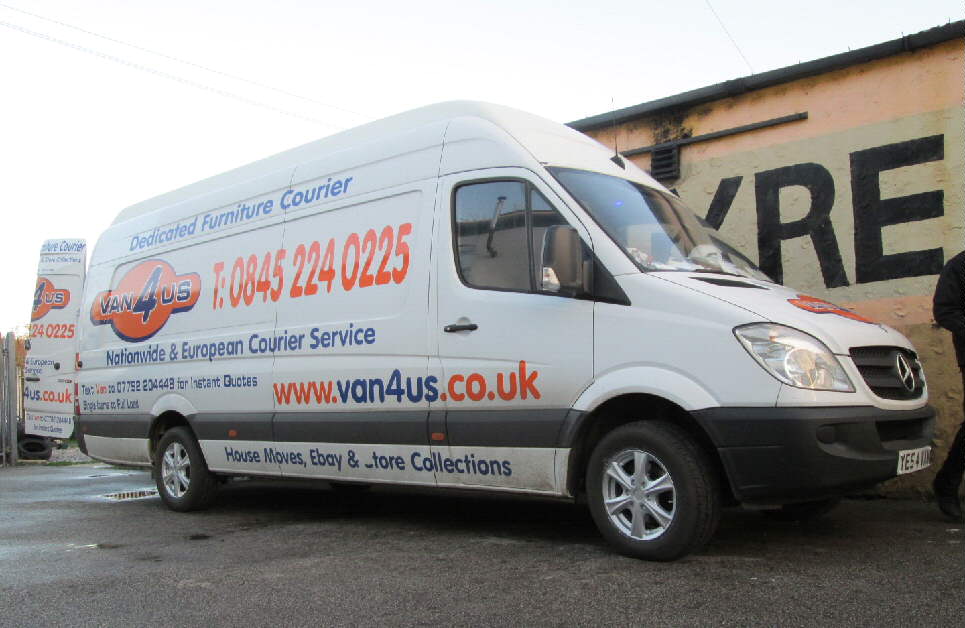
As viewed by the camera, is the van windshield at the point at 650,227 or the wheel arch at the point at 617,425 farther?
the van windshield at the point at 650,227

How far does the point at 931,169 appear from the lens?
7043mm

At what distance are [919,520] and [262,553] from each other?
13.4ft

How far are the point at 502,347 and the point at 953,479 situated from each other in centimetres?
302

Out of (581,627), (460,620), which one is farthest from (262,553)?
(581,627)

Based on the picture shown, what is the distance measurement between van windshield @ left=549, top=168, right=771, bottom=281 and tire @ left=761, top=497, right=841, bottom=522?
55.7 inches

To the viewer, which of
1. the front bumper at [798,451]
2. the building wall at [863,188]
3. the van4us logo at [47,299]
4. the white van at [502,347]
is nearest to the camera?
the front bumper at [798,451]

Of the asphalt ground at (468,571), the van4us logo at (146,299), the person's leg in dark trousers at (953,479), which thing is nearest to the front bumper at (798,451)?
the asphalt ground at (468,571)

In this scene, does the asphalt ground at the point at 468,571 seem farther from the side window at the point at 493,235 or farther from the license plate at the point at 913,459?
the side window at the point at 493,235

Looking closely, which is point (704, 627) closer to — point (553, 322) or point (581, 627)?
point (581, 627)

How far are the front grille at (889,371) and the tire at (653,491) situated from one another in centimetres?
93

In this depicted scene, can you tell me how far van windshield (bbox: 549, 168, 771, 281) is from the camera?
4.98 metres

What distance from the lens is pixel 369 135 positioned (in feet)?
21.3

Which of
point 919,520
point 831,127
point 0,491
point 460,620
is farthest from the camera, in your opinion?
point 0,491

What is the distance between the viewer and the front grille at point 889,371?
15.0 ft
